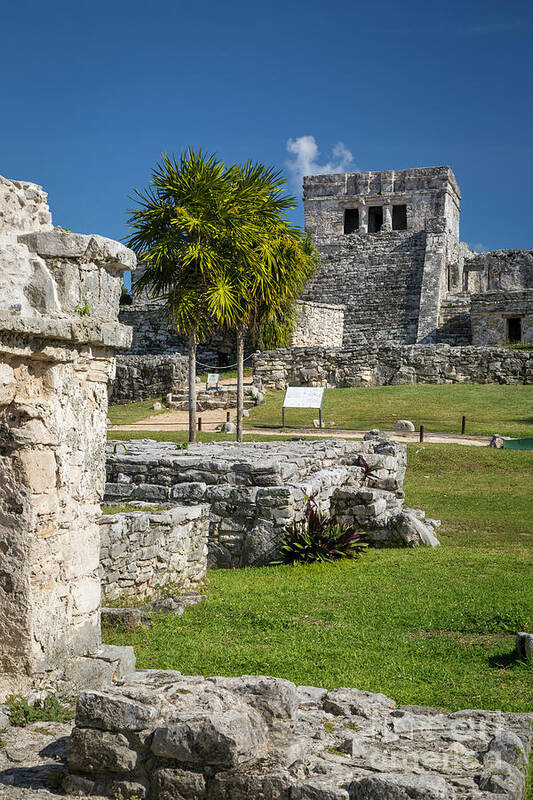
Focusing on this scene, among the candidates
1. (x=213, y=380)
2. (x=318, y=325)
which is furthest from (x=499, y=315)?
(x=213, y=380)

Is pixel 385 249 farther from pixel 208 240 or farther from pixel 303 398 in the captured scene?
pixel 208 240

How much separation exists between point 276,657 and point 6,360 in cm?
296

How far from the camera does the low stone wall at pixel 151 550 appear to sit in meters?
6.91

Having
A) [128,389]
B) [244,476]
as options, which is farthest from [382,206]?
[244,476]

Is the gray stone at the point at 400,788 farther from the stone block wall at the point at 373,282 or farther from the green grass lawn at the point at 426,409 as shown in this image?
the stone block wall at the point at 373,282

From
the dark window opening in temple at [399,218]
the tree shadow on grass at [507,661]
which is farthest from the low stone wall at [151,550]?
the dark window opening in temple at [399,218]

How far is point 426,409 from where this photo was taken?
22156 mm

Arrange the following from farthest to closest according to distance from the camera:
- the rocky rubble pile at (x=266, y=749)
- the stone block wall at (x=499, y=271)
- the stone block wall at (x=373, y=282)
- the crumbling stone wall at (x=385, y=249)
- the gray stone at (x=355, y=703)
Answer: the stone block wall at (x=499, y=271)
the crumbling stone wall at (x=385, y=249)
the stone block wall at (x=373, y=282)
the gray stone at (x=355, y=703)
the rocky rubble pile at (x=266, y=749)

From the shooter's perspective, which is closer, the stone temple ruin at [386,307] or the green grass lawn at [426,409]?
the green grass lawn at [426,409]

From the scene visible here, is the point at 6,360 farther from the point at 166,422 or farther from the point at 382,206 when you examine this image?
the point at 382,206

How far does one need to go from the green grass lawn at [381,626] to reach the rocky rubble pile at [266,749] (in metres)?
1.12

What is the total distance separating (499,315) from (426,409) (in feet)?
38.5

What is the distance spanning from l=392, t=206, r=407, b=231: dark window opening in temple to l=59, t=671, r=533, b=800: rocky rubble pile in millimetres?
44350

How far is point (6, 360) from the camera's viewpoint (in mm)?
4660
